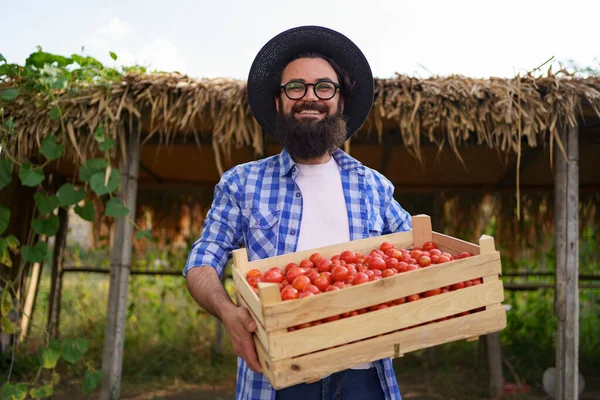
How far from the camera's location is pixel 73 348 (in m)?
3.68

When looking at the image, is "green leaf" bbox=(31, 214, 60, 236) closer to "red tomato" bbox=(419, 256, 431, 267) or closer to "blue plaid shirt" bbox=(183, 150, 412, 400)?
"blue plaid shirt" bbox=(183, 150, 412, 400)

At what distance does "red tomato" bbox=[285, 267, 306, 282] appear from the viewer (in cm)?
151

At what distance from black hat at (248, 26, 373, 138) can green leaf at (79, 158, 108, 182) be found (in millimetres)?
1710

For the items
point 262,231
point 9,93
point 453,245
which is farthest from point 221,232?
point 9,93

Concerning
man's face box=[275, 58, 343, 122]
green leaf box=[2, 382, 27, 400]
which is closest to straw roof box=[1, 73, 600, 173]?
green leaf box=[2, 382, 27, 400]

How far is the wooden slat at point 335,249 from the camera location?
5.39ft

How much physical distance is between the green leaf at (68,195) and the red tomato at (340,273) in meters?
2.69

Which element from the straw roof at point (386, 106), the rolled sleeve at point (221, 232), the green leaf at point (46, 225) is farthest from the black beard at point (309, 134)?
the green leaf at point (46, 225)

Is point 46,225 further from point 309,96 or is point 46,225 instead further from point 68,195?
point 309,96

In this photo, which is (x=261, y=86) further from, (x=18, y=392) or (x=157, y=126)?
(x=18, y=392)

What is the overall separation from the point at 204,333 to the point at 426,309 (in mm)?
6134

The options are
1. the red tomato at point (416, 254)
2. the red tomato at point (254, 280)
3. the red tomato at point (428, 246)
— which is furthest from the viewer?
the red tomato at point (428, 246)

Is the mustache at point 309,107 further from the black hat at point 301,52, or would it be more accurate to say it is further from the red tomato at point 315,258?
the red tomato at point 315,258

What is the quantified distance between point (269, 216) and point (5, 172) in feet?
8.50
